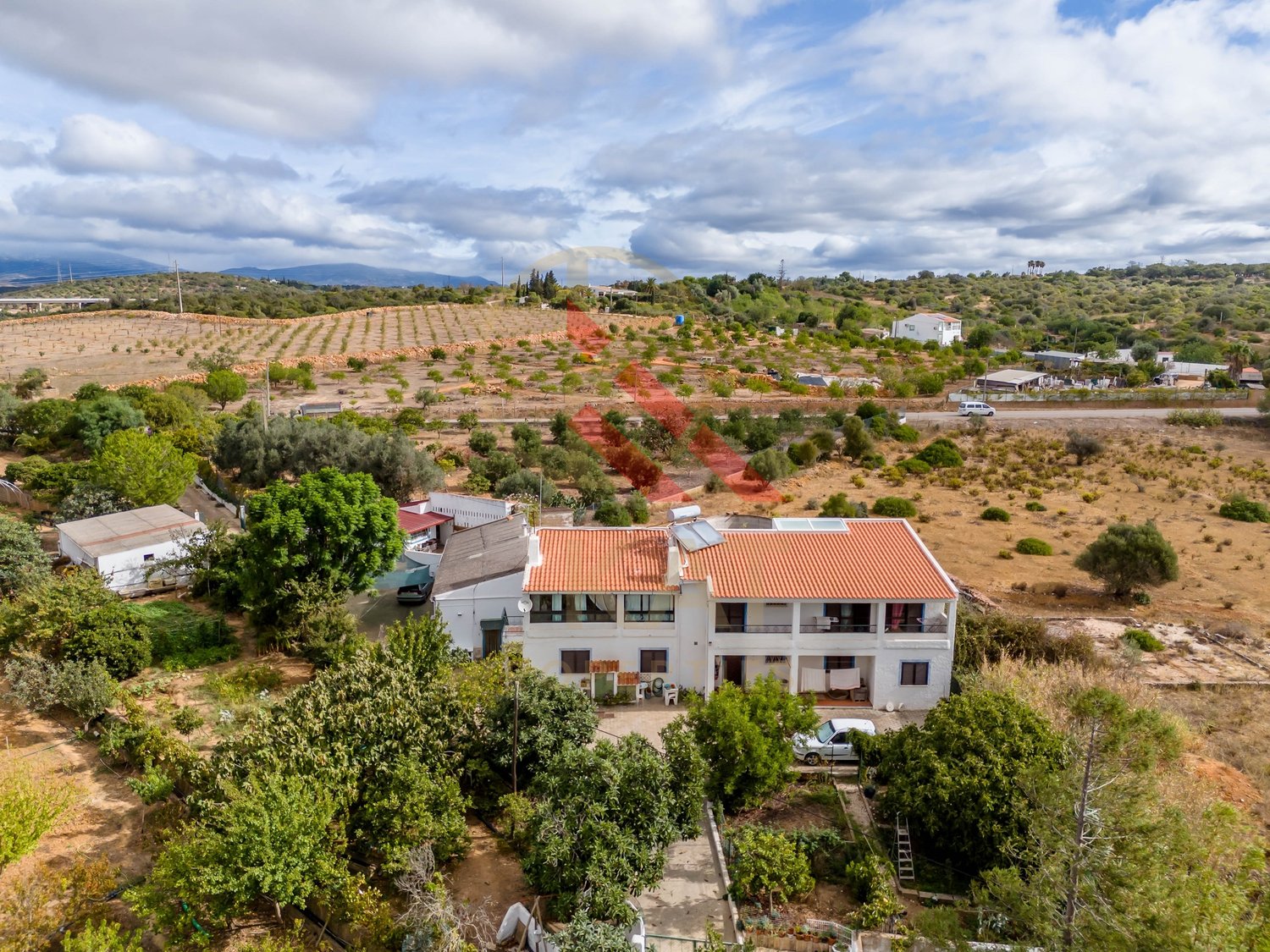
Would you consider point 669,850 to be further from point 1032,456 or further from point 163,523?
point 1032,456

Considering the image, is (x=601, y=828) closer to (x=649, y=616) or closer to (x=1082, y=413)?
(x=649, y=616)

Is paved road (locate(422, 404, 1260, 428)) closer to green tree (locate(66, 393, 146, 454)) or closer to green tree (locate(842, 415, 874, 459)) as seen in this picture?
green tree (locate(842, 415, 874, 459))

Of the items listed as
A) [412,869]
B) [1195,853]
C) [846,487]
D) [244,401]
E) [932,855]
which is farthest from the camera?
[244,401]

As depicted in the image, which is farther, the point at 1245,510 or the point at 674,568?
the point at 1245,510

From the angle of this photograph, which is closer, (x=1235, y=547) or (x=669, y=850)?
(x=669, y=850)

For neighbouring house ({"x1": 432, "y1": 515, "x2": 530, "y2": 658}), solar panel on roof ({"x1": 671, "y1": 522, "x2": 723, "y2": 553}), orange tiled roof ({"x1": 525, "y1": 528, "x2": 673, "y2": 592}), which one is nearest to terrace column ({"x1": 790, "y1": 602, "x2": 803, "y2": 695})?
solar panel on roof ({"x1": 671, "y1": 522, "x2": 723, "y2": 553})

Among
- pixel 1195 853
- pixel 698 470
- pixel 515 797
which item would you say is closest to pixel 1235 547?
pixel 698 470

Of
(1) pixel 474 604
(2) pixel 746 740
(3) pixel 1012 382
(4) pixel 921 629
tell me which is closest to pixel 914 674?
(4) pixel 921 629
